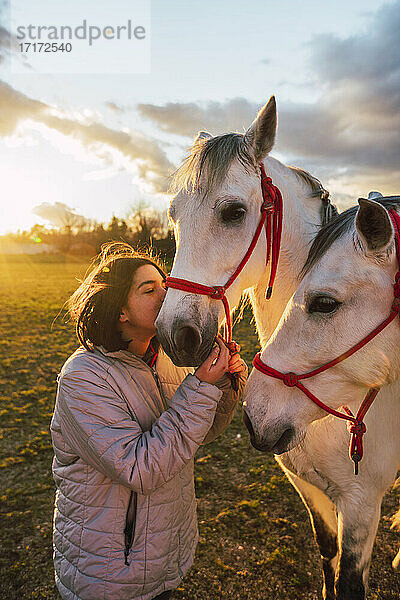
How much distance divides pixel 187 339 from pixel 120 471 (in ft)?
2.12

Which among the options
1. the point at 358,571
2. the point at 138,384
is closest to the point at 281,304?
the point at 138,384

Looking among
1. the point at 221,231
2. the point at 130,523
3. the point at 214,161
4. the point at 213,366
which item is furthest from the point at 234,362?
the point at 214,161

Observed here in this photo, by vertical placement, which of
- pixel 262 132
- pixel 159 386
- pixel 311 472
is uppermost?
pixel 262 132

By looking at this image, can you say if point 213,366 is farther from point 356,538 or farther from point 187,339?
point 356,538

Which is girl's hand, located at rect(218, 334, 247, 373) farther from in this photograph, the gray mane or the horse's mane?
the horse's mane

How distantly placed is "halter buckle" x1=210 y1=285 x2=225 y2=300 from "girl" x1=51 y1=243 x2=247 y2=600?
24cm

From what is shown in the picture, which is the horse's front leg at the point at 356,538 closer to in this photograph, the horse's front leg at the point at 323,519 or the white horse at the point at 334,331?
the horse's front leg at the point at 323,519

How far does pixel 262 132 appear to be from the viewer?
2027 millimetres

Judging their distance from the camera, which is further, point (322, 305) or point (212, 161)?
point (212, 161)

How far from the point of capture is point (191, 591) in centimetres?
316

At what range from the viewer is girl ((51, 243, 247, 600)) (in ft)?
5.31

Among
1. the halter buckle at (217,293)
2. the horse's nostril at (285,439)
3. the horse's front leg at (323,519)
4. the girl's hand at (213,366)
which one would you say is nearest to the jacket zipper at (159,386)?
the girl's hand at (213,366)

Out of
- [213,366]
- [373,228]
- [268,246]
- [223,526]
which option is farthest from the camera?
[223,526]

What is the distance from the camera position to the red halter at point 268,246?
6.18ft
